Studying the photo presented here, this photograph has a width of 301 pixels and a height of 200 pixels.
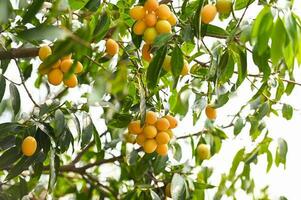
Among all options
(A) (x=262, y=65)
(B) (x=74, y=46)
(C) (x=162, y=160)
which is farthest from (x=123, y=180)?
(B) (x=74, y=46)

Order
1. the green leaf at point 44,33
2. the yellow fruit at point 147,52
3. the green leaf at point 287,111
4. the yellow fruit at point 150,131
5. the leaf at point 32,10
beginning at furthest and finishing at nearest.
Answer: the green leaf at point 287,111, the yellow fruit at point 150,131, the yellow fruit at point 147,52, the leaf at point 32,10, the green leaf at point 44,33

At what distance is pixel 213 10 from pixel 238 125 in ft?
2.69

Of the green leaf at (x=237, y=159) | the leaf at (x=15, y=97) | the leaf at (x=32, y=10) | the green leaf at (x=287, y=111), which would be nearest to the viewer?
the leaf at (x=32, y=10)

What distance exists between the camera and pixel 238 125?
1.80 m

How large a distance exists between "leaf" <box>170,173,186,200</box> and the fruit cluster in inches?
21.8

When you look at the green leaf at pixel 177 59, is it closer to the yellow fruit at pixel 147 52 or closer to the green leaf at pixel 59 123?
the yellow fruit at pixel 147 52

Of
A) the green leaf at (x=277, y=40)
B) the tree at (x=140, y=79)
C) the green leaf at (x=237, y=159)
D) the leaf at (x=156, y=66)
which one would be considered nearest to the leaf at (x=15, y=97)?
the tree at (x=140, y=79)

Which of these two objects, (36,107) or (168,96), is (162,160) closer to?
(168,96)

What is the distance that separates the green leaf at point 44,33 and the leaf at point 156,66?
0.31m

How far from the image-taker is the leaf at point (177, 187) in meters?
1.44

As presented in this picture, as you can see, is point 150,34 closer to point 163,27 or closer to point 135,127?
point 163,27

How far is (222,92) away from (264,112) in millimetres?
245

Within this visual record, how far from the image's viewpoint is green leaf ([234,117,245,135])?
70.5 inches

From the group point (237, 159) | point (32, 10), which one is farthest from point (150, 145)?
point (237, 159)
